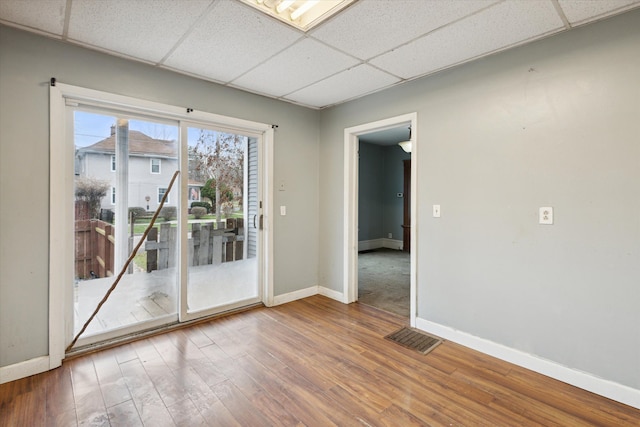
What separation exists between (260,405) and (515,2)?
299cm

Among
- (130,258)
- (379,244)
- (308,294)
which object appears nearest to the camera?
(130,258)

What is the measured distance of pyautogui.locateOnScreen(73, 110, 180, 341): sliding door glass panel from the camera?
2611 millimetres

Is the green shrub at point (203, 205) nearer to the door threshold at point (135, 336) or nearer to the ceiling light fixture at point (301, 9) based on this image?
the door threshold at point (135, 336)

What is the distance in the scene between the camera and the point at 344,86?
3.26 m

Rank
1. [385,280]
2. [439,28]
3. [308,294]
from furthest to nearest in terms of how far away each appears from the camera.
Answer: [385,280], [308,294], [439,28]

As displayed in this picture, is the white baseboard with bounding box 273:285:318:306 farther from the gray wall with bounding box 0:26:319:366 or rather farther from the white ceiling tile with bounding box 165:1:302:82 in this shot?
the white ceiling tile with bounding box 165:1:302:82

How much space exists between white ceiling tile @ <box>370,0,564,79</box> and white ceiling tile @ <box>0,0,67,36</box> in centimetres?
227

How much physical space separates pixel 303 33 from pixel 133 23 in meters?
1.17

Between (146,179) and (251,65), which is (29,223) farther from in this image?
(251,65)

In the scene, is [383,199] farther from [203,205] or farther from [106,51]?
[106,51]

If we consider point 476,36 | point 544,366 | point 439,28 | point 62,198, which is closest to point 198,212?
point 62,198

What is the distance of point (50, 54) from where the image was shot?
2309 millimetres

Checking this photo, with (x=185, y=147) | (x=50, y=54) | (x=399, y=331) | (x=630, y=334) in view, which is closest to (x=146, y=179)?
(x=185, y=147)

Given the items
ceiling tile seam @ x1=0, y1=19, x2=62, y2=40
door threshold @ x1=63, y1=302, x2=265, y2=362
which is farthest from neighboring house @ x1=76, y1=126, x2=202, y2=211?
door threshold @ x1=63, y1=302, x2=265, y2=362
